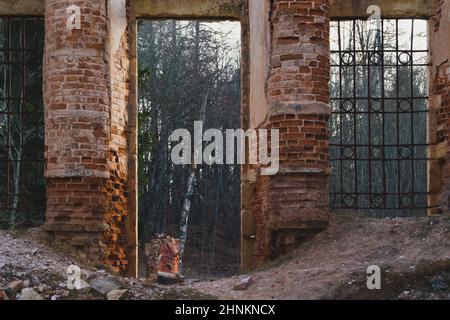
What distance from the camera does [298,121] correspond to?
766cm

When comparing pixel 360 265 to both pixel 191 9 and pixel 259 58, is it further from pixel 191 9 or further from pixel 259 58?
pixel 191 9

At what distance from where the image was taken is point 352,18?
9422mm

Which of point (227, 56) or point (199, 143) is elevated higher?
point (227, 56)

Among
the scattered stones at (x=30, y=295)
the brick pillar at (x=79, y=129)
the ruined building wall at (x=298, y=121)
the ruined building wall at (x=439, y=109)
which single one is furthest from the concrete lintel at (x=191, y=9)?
the scattered stones at (x=30, y=295)

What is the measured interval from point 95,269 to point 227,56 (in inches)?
699

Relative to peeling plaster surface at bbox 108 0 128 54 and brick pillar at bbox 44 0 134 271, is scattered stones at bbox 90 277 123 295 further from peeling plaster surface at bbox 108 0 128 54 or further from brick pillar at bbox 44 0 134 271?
peeling plaster surface at bbox 108 0 128 54

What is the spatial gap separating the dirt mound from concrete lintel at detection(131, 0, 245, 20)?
10.3 feet

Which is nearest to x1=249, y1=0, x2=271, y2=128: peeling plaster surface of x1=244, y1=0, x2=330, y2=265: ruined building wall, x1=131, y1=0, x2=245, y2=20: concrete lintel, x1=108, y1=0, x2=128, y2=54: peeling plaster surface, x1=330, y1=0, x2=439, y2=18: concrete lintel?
x1=244, y1=0, x2=330, y2=265: ruined building wall

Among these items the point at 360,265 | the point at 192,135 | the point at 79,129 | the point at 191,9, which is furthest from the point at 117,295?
the point at 192,135

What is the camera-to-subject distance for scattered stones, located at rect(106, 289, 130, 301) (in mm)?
5871
